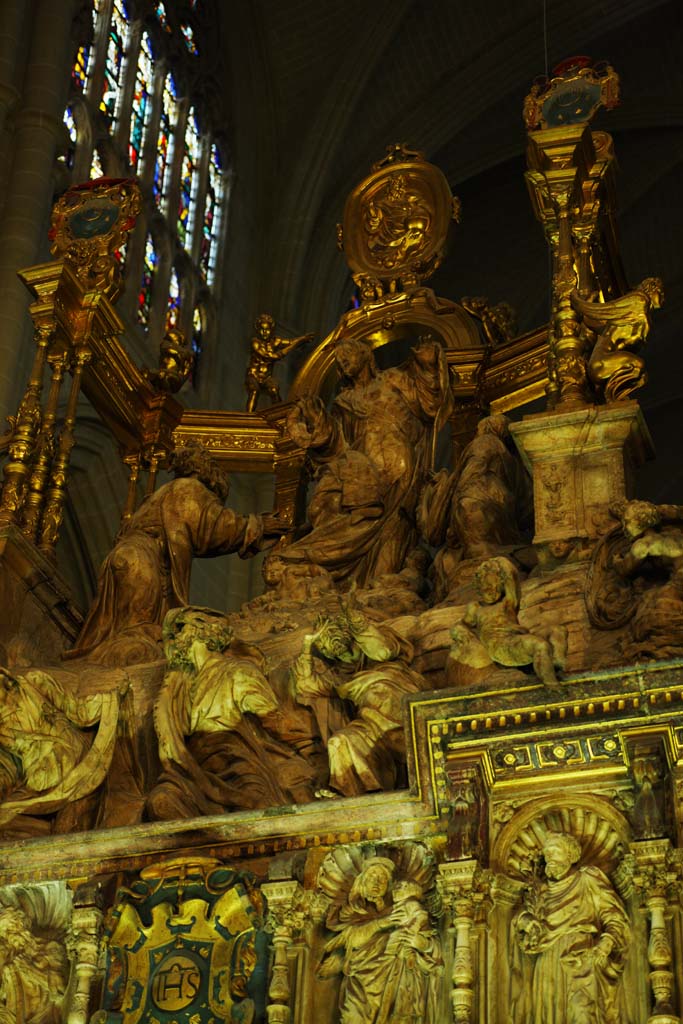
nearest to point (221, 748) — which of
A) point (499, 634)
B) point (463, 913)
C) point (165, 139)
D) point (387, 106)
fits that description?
point (499, 634)

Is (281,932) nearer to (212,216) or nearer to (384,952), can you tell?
(384,952)

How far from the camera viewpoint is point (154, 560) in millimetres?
10266

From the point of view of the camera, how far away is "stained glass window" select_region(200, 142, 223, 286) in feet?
71.1

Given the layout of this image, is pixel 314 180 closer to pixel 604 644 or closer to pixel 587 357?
pixel 587 357

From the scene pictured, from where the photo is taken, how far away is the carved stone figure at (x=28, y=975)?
25.1ft

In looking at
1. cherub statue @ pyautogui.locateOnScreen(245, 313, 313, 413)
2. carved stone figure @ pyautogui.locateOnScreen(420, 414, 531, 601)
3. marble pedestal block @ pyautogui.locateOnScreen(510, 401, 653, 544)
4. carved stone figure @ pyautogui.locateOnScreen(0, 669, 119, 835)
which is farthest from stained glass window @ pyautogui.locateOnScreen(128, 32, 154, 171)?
carved stone figure @ pyautogui.locateOnScreen(0, 669, 119, 835)

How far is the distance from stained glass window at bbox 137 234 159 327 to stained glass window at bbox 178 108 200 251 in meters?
0.77

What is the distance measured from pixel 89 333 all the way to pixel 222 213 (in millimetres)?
11097

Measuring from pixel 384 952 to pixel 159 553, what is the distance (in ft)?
12.1

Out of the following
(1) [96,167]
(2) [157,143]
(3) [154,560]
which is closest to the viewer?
(3) [154,560]

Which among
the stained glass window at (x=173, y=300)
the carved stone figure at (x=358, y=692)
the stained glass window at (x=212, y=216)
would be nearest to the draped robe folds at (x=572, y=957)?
the carved stone figure at (x=358, y=692)

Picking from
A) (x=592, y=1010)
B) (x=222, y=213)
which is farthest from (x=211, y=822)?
(x=222, y=213)

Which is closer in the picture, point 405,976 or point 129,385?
point 405,976

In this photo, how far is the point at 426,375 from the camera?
35.7ft
